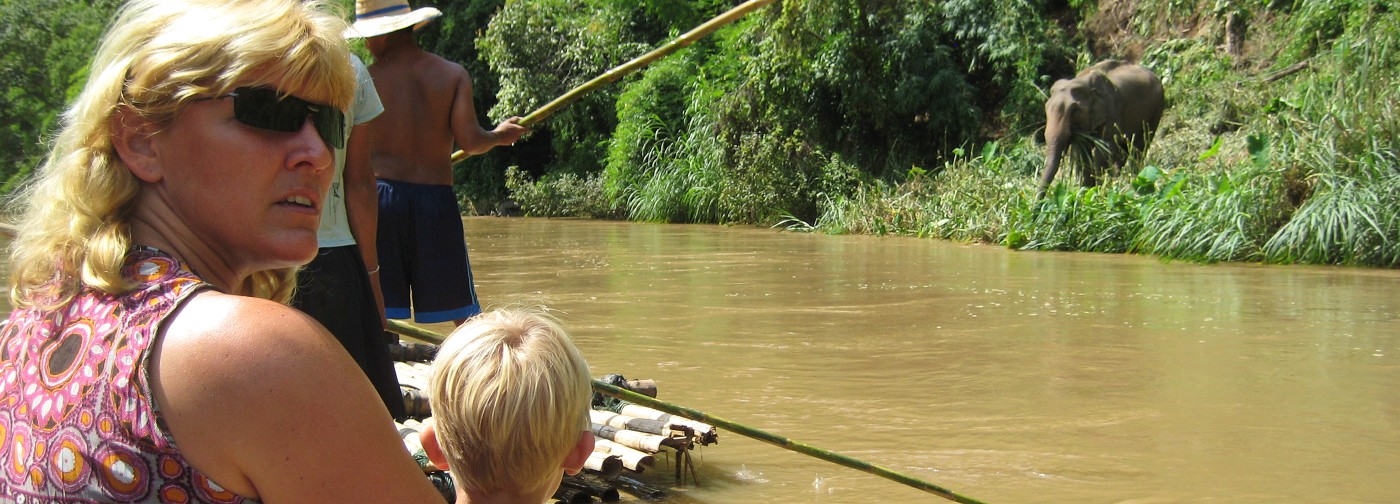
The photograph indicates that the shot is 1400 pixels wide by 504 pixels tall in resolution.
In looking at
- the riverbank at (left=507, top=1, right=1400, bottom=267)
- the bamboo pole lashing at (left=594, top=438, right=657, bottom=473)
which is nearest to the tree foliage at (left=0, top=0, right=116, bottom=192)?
the riverbank at (left=507, top=1, right=1400, bottom=267)

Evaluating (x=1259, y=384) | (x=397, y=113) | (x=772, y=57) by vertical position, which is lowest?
(x=1259, y=384)

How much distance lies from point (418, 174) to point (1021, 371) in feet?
8.39

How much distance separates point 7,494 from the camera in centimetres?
130

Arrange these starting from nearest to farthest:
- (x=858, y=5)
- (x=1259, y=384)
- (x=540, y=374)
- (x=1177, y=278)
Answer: (x=540, y=374), (x=1259, y=384), (x=1177, y=278), (x=858, y=5)

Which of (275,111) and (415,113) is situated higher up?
A: (415,113)

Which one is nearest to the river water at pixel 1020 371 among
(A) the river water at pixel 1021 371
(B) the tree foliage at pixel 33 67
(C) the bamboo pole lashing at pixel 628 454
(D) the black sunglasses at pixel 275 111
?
(A) the river water at pixel 1021 371

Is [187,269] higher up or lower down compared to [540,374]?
higher up

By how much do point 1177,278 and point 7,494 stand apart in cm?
853

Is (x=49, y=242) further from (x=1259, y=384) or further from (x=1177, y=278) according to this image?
(x=1177, y=278)

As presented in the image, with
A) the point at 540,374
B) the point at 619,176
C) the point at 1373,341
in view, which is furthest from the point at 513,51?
the point at 540,374

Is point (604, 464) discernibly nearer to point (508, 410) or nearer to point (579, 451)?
point (579, 451)

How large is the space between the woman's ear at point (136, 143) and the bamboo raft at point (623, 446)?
1887 millimetres

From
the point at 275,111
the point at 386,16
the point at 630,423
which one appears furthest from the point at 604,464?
the point at 275,111

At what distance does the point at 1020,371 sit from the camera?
17.6 feet
